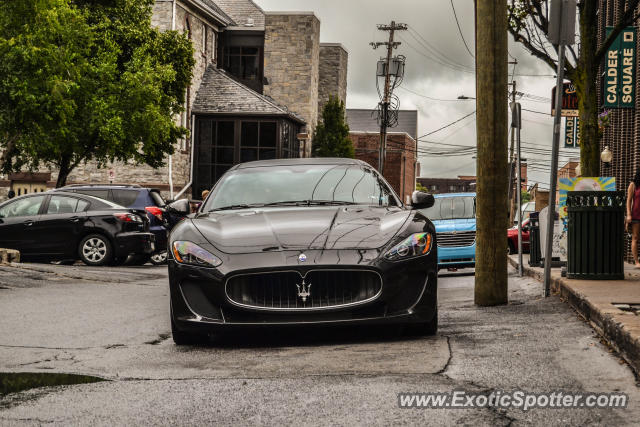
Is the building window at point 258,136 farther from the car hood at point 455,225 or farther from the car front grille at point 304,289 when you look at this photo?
the car front grille at point 304,289

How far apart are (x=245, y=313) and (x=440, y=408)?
7.17ft

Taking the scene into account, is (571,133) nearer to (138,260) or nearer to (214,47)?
(138,260)

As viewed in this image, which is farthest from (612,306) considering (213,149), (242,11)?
(242,11)

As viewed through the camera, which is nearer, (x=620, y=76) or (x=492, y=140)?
(x=492, y=140)

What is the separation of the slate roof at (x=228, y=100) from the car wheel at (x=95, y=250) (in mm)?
28728

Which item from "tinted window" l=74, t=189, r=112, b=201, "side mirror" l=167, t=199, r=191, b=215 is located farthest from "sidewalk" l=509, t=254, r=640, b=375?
"tinted window" l=74, t=189, r=112, b=201

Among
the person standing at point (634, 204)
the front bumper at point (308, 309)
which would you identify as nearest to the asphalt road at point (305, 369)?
the front bumper at point (308, 309)

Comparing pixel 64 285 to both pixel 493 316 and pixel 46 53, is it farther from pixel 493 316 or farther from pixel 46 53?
pixel 46 53

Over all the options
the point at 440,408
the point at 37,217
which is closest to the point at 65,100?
the point at 37,217

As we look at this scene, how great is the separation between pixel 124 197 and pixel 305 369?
1393 cm

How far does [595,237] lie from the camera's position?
414 inches

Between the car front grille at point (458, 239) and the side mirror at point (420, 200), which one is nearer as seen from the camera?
the side mirror at point (420, 200)

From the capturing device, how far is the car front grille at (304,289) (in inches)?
243

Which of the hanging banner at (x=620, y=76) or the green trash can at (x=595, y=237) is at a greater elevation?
the hanging banner at (x=620, y=76)
